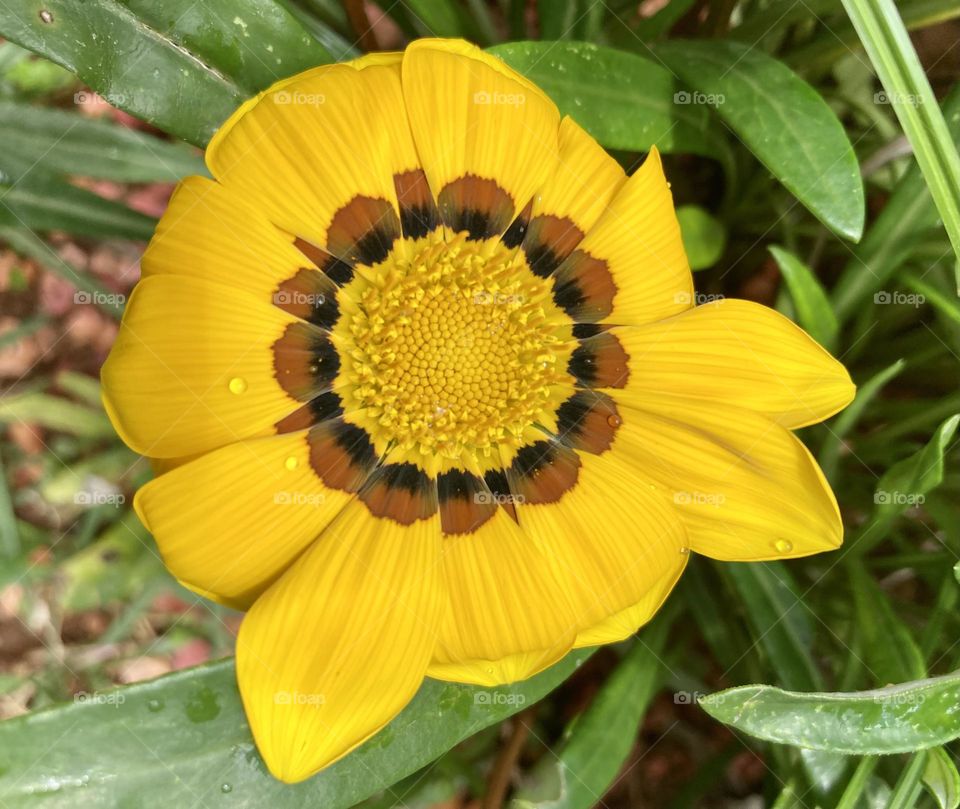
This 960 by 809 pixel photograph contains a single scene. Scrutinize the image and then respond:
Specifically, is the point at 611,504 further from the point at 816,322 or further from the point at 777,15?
the point at 777,15

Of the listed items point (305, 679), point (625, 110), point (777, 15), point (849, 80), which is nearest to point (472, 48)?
point (625, 110)

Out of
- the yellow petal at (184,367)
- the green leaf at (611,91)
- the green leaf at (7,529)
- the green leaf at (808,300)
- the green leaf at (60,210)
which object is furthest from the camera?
the green leaf at (7,529)

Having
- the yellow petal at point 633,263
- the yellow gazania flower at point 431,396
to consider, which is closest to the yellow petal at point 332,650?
the yellow gazania flower at point 431,396

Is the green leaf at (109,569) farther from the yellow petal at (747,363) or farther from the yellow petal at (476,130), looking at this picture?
the yellow petal at (747,363)

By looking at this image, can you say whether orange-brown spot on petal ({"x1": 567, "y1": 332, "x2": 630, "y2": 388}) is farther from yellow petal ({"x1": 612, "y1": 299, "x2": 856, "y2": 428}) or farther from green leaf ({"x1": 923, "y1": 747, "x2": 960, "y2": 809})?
green leaf ({"x1": 923, "y1": 747, "x2": 960, "y2": 809})

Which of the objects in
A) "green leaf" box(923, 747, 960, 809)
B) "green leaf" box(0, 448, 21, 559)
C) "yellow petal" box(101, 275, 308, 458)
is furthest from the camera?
"green leaf" box(0, 448, 21, 559)

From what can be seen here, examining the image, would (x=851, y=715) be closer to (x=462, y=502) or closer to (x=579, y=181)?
(x=462, y=502)

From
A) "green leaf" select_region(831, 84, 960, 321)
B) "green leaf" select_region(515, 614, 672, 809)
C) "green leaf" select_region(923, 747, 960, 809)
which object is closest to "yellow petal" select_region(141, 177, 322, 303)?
"green leaf" select_region(515, 614, 672, 809)
